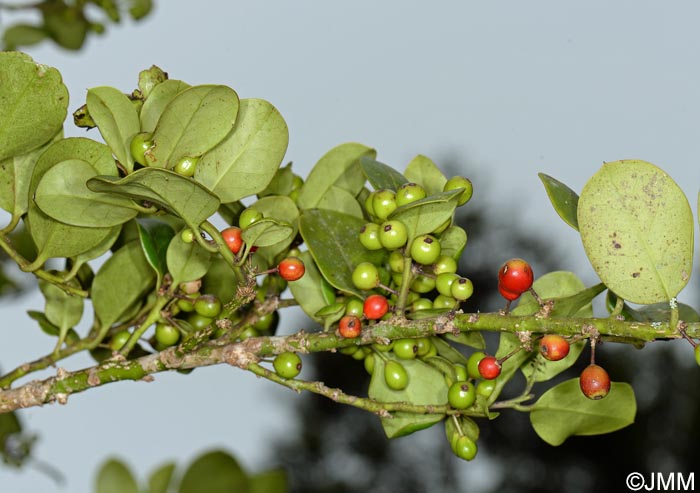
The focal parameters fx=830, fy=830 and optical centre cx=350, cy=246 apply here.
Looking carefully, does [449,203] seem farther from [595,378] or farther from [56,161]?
[56,161]

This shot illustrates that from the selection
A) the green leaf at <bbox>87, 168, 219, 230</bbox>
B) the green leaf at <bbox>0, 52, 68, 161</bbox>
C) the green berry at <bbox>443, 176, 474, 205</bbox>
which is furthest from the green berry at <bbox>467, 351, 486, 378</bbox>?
the green leaf at <bbox>0, 52, 68, 161</bbox>

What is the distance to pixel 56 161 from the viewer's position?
0.56m

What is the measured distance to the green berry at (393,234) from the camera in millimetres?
572

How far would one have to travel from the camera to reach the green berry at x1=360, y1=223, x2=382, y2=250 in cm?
60

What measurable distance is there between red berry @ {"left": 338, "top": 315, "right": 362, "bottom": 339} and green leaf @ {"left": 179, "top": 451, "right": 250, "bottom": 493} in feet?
0.69

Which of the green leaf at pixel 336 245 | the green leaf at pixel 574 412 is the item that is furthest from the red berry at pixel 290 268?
the green leaf at pixel 574 412

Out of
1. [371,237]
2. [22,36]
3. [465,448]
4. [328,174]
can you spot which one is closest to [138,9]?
[22,36]

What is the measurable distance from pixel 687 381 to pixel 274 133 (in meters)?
2.48

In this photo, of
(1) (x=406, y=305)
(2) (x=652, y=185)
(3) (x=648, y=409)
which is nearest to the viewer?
(2) (x=652, y=185)

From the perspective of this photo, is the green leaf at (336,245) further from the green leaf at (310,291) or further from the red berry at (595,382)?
the red berry at (595,382)

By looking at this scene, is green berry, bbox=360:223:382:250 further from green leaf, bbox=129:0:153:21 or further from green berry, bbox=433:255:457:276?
green leaf, bbox=129:0:153:21

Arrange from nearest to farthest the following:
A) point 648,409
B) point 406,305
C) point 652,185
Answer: point 652,185, point 406,305, point 648,409

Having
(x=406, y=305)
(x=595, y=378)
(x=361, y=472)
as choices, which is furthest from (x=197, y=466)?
(x=361, y=472)

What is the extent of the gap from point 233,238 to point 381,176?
130 mm
